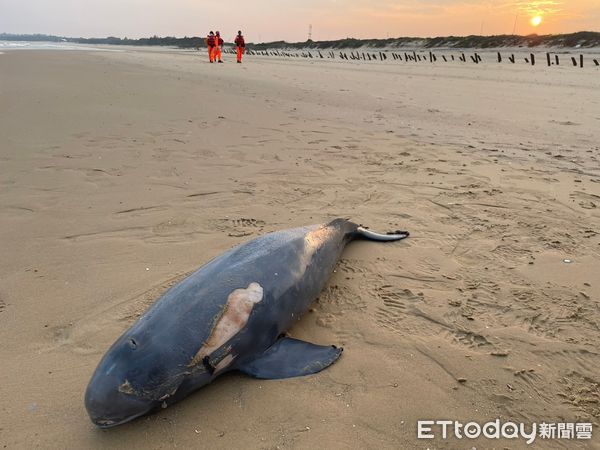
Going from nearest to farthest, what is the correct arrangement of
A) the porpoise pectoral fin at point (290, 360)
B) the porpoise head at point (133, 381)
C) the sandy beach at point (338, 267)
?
the porpoise head at point (133, 381), the sandy beach at point (338, 267), the porpoise pectoral fin at point (290, 360)

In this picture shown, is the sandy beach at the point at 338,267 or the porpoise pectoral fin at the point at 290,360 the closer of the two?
the sandy beach at the point at 338,267

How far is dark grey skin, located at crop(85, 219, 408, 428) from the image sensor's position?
7.68 feet

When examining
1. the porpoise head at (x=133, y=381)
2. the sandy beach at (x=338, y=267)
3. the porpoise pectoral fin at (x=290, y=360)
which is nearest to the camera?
the porpoise head at (x=133, y=381)

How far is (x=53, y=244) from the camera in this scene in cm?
418

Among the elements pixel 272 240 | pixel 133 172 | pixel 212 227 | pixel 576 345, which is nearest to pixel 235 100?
pixel 133 172

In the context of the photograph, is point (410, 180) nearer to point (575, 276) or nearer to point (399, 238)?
point (399, 238)

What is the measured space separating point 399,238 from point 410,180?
1801mm
